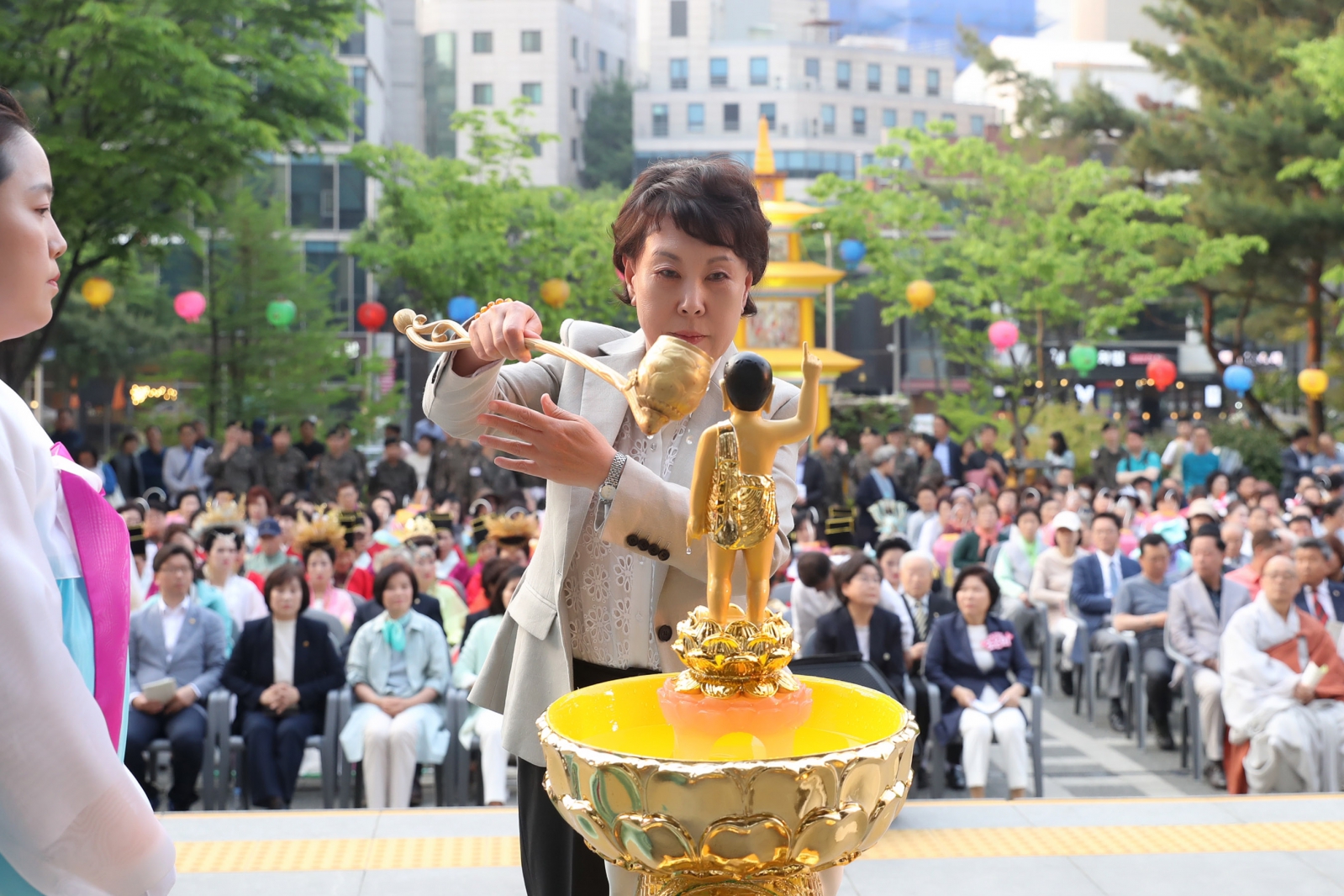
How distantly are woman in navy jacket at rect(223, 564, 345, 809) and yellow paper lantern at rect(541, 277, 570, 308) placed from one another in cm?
1341

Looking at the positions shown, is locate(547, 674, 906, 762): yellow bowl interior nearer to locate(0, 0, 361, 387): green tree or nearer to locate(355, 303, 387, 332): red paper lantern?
locate(0, 0, 361, 387): green tree

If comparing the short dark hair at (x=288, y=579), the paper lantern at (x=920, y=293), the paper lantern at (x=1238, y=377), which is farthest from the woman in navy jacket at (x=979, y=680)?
the paper lantern at (x=1238, y=377)

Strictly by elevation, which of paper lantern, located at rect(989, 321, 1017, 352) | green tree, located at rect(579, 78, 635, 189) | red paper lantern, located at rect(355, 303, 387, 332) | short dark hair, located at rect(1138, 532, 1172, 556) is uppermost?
green tree, located at rect(579, 78, 635, 189)

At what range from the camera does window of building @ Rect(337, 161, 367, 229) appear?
3634 cm

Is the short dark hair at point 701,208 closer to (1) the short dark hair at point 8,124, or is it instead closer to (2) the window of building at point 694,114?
(1) the short dark hair at point 8,124

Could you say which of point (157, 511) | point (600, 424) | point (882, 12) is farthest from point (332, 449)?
point (882, 12)

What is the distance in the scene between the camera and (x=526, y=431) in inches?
68.4

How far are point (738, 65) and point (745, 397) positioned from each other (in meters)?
55.8

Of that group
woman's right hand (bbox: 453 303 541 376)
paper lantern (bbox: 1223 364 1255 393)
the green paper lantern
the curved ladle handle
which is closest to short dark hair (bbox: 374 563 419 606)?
the curved ladle handle

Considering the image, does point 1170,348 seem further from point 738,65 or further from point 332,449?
point 332,449

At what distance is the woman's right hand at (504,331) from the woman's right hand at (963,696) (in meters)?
5.40

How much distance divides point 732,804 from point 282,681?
549 cm

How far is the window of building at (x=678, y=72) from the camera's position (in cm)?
5531

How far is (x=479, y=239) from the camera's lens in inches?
784
